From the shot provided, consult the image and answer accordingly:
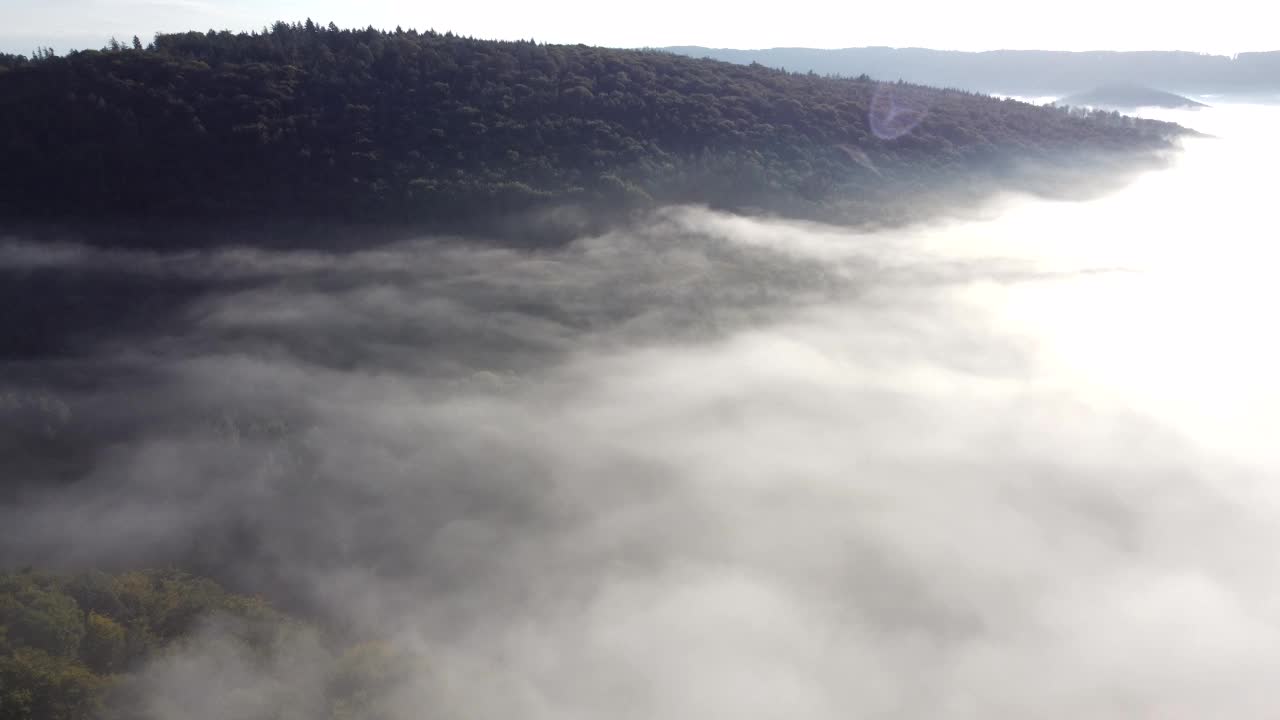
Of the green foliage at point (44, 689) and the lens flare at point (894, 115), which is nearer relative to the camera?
the green foliage at point (44, 689)

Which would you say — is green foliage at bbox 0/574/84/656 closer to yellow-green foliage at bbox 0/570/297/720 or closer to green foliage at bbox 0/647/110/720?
yellow-green foliage at bbox 0/570/297/720

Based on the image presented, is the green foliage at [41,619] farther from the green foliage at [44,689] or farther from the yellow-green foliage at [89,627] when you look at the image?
the green foliage at [44,689]

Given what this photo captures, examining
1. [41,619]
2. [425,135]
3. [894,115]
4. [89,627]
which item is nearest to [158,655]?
[89,627]

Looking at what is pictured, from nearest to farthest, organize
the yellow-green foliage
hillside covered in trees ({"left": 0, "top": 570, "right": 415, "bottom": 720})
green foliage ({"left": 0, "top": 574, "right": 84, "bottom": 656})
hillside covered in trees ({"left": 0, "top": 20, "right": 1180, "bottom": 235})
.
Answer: the yellow-green foliage, hillside covered in trees ({"left": 0, "top": 570, "right": 415, "bottom": 720}), green foliage ({"left": 0, "top": 574, "right": 84, "bottom": 656}), hillside covered in trees ({"left": 0, "top": 20, "right": 1180, "bottom": 235})

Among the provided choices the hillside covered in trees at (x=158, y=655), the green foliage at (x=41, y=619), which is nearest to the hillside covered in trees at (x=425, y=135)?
the hillside covered in trees at (x=158, y=655)

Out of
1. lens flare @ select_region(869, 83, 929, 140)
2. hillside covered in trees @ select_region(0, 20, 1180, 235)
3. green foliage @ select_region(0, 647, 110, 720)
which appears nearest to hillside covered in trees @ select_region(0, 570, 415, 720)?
green foliage @ select_region(0, 647, 110, 720)

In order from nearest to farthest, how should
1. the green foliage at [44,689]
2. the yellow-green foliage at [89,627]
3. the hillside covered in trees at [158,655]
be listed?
the green foliage at [44,689] < the yellow-green foliage at [89,627] < the hillside covered in trees at [158,655]

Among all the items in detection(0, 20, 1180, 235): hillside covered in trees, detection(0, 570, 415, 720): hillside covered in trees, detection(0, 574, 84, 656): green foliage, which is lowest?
detection(0, 570, 415, 720): hillside covered in trees

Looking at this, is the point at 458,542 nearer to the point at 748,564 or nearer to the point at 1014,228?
the point at 748,564
